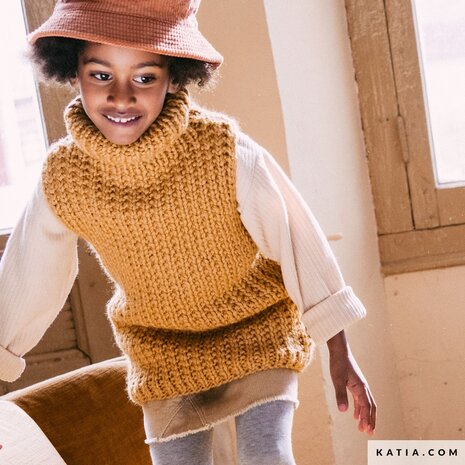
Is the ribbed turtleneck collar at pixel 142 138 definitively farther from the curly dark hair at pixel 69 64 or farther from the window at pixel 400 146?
the window at pixel 400 146

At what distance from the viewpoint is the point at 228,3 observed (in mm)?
2139

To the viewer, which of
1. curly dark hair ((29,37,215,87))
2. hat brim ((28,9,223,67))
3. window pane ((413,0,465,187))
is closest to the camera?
hat brim ((28,9,223,67))

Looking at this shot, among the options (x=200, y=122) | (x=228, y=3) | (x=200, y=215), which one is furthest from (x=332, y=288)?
(x=228, y=3)

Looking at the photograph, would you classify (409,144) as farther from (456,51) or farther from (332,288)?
(332,288)

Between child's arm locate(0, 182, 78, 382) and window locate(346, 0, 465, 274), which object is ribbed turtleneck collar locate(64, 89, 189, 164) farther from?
window locate(346, 0, 465, 274)

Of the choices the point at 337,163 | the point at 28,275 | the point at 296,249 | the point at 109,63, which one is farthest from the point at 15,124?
the point at 296,249

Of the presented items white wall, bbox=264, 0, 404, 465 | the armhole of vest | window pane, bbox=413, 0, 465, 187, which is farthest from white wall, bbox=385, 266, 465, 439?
the armhole of vest

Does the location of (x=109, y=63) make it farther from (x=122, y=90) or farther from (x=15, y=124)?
(x=15, y=124)

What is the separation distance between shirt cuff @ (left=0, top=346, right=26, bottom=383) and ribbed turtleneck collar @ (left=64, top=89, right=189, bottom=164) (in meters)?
0.39

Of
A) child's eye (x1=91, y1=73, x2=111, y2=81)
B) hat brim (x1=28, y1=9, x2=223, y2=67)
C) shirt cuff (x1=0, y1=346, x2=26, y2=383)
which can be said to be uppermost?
hat brim (x1=28, y1=9, x2=223, y2=67)

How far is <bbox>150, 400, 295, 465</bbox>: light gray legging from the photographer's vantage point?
4.82 ft

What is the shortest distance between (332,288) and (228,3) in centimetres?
88

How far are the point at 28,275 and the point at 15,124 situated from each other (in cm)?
97

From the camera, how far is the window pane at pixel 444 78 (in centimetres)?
244
